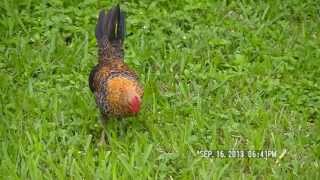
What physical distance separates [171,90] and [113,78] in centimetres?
89

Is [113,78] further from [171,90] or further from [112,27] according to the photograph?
[171,90]

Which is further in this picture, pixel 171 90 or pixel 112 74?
pixel 171 90

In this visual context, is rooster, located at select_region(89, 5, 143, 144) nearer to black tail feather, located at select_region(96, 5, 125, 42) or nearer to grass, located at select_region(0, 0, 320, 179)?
black tail feather, located at select_region(96, 5, 125, 42)

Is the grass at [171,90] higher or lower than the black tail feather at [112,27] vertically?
lower

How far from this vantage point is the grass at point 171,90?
5.39 meters

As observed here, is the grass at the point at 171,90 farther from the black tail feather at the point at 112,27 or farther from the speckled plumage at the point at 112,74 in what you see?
the black tail feather at the point at 112,27

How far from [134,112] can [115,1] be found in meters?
2.41

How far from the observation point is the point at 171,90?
631cm

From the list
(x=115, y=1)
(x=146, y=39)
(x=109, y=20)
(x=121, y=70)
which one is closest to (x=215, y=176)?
(x=121, y=70)

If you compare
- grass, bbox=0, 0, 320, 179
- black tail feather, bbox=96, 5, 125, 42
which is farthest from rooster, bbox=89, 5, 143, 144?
grass, bbox=0, 0, 320, 179

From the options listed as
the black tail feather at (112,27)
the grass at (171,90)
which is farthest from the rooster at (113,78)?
the grass at (171,90)

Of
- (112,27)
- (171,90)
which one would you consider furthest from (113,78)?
(171,90)

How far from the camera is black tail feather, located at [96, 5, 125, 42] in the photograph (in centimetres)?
583

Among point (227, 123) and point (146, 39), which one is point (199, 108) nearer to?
point (227, 123)
